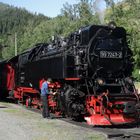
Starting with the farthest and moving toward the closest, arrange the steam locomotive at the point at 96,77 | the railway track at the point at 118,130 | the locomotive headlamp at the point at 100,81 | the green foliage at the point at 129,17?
the green foliage at the point at 129,17 → the locomotive headlamp at the point at 100,81 → the steam locomotive at the point at 96,77 → the railway track at the point at 118,130

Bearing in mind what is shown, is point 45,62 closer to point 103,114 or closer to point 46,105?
point 46,105

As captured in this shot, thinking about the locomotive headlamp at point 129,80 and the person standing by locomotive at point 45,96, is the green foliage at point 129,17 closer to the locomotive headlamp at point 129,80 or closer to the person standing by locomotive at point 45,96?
the person standing by locomotive at point 45,96

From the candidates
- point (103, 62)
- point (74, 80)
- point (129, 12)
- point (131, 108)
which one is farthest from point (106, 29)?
point (129, 12)

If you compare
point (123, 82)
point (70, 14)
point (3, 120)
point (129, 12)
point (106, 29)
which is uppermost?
point (70, 14)

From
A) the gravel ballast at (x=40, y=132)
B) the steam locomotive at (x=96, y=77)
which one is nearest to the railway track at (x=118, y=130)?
the steam locomotive at (x=96, y=77)

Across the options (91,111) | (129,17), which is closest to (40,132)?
(91,111)

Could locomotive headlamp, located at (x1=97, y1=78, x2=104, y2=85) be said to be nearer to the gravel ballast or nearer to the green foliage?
the gravel ballast

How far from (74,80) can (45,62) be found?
3050mm

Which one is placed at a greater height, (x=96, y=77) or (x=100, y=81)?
(x=96, y=77)

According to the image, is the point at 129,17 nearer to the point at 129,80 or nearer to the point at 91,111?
the point at 129,80

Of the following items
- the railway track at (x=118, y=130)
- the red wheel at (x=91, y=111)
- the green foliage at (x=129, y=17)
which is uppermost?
the green foliage at (x=129, y=17)

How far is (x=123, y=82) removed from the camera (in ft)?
50.2

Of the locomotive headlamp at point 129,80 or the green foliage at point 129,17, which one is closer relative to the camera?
the locomotive headlamp at point 129,80

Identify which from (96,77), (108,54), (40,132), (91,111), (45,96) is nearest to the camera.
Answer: (40,132)
